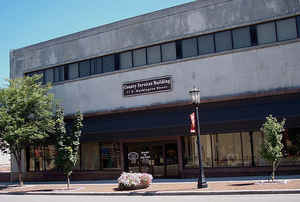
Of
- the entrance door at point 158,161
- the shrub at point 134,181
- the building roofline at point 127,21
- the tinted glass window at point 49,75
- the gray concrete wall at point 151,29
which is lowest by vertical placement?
the shrub at point 134,181

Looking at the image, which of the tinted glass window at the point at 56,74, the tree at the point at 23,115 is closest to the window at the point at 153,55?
the tree at the point at 23,115

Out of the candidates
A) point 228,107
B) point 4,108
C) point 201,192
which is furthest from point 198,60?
point 4,108

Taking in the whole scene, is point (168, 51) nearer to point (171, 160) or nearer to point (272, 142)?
point (171, 160)

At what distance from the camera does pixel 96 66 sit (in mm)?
27453

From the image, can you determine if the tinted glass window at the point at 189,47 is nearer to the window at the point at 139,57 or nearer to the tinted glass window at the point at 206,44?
the tinted glass window at the point at 206,44

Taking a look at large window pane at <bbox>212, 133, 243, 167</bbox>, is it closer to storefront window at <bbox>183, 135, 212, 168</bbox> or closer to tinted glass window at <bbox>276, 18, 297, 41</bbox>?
storefront window at <bbox>183, 135, 212, 168</bbox>

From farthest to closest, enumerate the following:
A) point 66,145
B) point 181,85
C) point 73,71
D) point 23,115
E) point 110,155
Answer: point 73,71 → point 110,155 → point 23,115 → point 181,85 → point 66,145

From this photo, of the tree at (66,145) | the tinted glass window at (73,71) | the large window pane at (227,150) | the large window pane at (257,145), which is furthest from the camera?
the tinted glass window at (73,71)

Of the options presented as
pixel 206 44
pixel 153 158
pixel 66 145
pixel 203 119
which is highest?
pixel 206 44

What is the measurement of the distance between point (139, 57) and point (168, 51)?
2.25 meters

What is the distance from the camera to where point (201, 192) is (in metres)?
16.4

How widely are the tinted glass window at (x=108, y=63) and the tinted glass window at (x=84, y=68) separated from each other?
1404 millimetres

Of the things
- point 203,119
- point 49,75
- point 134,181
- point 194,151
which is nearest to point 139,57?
point 203,119

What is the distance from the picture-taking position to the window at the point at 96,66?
2730 cm
